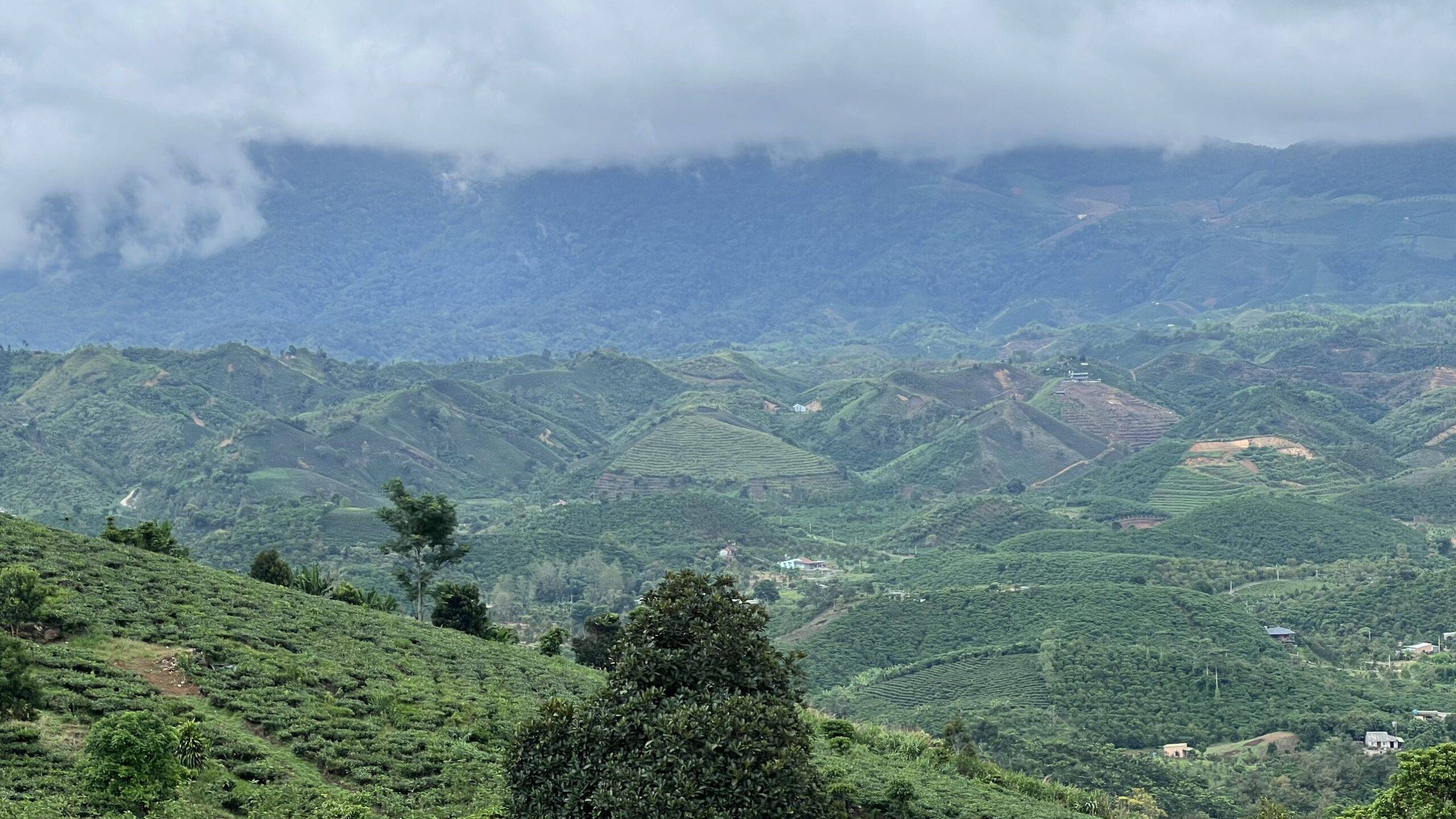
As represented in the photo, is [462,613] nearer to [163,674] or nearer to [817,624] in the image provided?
[163,674]

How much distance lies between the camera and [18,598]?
1232 inches

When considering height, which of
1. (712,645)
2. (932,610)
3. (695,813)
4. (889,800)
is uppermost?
(712,645)

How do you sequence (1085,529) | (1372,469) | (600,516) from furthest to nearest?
(1372,469) → (600,516) → (1085,529)

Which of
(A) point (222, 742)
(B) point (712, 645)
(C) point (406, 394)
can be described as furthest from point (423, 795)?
(C) point (406, 394)

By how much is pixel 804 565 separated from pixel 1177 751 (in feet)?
216

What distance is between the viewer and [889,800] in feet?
92.3

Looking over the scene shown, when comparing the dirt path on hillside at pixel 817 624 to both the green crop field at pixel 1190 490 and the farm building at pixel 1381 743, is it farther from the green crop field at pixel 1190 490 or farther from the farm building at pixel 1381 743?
the green crop field at pixel 1190 490

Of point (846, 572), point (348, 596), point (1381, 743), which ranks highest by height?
point (348, 596)

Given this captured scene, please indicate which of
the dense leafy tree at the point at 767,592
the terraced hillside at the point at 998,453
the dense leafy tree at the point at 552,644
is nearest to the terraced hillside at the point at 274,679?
the dense leafy tree at the point at 552,644

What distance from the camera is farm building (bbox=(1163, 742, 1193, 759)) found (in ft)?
209

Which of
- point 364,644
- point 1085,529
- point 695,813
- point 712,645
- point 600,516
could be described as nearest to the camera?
point 695,813

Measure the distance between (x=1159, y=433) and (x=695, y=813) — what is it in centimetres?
17944

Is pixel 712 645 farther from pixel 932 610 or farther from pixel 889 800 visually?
pixel 932 610

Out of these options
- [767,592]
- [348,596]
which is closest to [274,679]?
[348,596]
